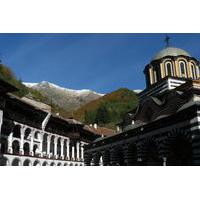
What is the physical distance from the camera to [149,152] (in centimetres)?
2816

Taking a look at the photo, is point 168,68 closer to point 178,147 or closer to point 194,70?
point 194,70

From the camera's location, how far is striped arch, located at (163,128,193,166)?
23.3 meters

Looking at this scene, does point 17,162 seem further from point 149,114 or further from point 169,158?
point 169,158

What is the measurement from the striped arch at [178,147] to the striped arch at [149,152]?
173 centimetres

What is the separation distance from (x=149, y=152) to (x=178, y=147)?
407 cm

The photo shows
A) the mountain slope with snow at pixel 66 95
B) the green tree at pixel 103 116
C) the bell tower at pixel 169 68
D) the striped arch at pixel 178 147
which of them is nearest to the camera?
the striped arch at pixel 178 147

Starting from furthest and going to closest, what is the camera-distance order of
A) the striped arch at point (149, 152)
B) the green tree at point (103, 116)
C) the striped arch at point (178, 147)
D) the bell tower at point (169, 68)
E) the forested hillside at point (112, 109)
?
the forested hillside at point (112, 109), the green tree at point (103, 116), the bell tower at point (169, 68), the striped arch at point (149, 152), the striped arch at point (178, 147)

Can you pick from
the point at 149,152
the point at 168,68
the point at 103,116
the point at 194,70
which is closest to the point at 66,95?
the point at 103,116

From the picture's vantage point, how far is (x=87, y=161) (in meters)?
40.0

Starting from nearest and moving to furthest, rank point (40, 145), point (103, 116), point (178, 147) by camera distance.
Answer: point (178, 147), point (40, 145), point (103, 116)

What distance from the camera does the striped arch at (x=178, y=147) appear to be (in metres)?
23.3

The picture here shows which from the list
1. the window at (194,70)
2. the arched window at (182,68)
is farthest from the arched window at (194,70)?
the arched window at (182,68)

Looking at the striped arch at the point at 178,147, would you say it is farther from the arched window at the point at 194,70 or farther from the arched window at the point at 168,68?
the arched window at the point at 194,70

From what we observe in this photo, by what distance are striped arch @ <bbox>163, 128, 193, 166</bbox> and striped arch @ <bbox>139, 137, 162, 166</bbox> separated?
1.73 metres
